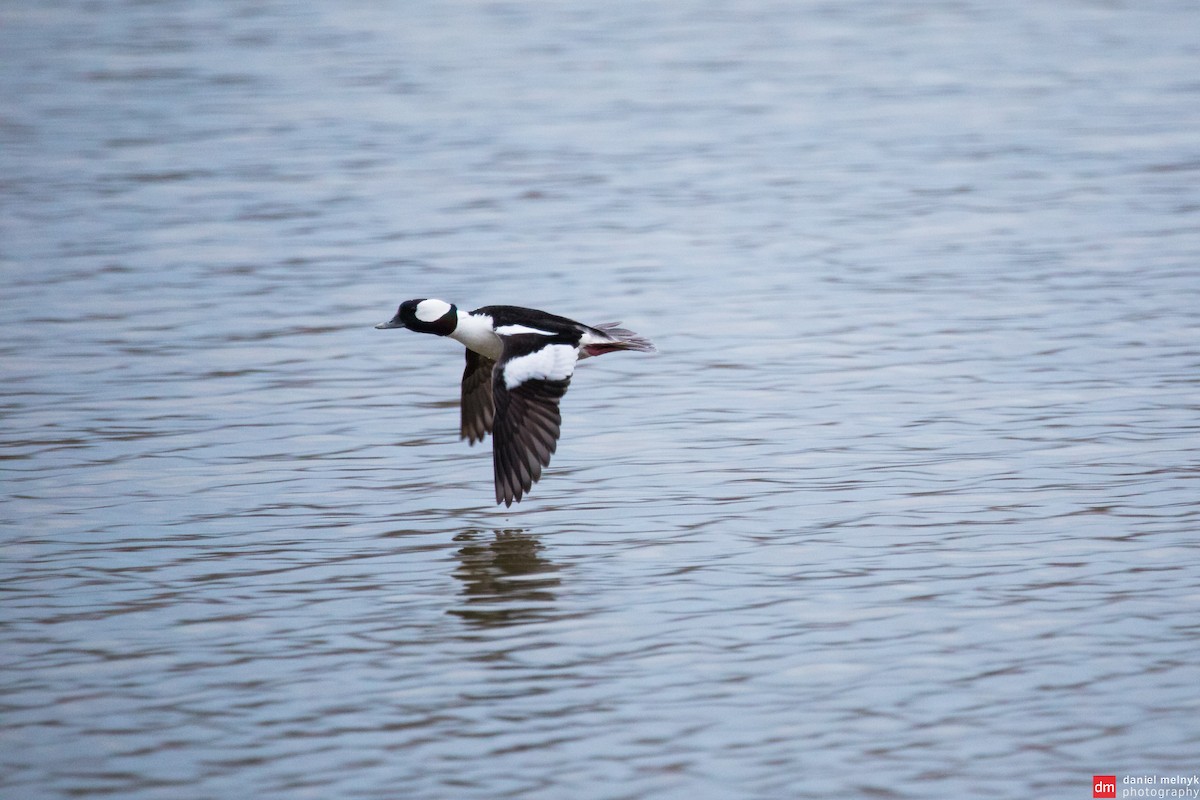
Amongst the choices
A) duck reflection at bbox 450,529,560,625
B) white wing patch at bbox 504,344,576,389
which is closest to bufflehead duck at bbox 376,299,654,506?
white wing patch at bbox 504,344,576,389

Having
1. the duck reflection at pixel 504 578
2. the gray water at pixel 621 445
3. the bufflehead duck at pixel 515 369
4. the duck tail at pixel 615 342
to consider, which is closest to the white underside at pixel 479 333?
the bufflehead duck at pixel 515 369

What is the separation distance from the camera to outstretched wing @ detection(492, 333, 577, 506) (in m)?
7.38

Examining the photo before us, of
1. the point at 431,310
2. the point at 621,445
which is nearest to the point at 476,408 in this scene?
the point at 431,310

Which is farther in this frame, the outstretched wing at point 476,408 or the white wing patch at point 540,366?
the outstretched wing at point 476,408

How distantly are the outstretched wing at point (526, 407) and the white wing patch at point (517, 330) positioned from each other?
0.14 feet

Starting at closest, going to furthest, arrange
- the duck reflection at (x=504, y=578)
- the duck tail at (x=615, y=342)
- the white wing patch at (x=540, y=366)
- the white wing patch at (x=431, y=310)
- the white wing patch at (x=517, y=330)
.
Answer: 1. the duck reflection at (x=504, y=578)
2. the white wing patch at (x=540, y=366)
3. the white wing patch at (x=517, y=330)
4. the duck tail at (x=615, y=342)
5. the white wing patch at (x=431, y=310)

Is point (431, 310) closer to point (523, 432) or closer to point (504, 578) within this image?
point (523, 432)

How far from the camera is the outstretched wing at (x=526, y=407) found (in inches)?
290

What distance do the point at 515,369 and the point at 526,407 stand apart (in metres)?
0.21

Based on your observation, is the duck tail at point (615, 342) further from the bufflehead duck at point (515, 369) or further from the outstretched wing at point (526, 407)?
the outstretched wing at point (526, 407)

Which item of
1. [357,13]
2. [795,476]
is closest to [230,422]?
[795,476]

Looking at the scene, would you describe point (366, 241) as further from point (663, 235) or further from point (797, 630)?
point (797, 630)

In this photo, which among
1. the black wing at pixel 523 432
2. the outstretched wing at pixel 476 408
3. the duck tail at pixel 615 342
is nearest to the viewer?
the black wing at pixel 523 432

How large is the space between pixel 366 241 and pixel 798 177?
12.1 ft
